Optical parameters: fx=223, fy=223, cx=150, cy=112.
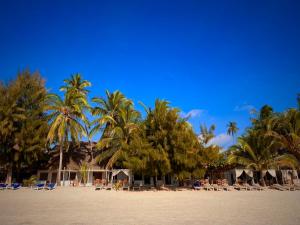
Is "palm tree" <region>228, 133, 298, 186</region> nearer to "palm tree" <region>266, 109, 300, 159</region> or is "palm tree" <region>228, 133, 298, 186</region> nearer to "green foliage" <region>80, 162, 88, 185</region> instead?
"palm tree" <region>266, 109, 300, 159</region>

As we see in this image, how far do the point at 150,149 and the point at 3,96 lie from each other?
763 inches

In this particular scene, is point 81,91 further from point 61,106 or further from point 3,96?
point 3,96

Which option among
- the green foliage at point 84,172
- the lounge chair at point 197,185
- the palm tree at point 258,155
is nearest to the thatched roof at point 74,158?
the green foliage at point 84,172

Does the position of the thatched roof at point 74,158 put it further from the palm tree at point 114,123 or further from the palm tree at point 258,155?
the palm tree at point 258,155

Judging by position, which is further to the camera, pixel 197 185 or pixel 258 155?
pixel 197 185

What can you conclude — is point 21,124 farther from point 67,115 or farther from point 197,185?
point 197,185

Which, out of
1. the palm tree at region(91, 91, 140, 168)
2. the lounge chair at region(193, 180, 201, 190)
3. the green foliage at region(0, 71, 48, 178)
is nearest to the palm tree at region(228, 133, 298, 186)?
the lounge chair at region(193, 180, 201, 190)

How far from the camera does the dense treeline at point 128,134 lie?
74.1 ft

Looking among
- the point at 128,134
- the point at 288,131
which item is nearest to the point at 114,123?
the point at 128,134

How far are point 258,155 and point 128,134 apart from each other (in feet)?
52.6

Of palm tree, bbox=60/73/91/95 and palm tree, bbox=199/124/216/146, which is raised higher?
palm tree, bbox=60/73/91/95

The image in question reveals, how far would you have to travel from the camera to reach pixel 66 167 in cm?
3091

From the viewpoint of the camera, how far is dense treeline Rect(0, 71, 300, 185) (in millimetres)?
22594

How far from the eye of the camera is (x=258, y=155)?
26.0 m
